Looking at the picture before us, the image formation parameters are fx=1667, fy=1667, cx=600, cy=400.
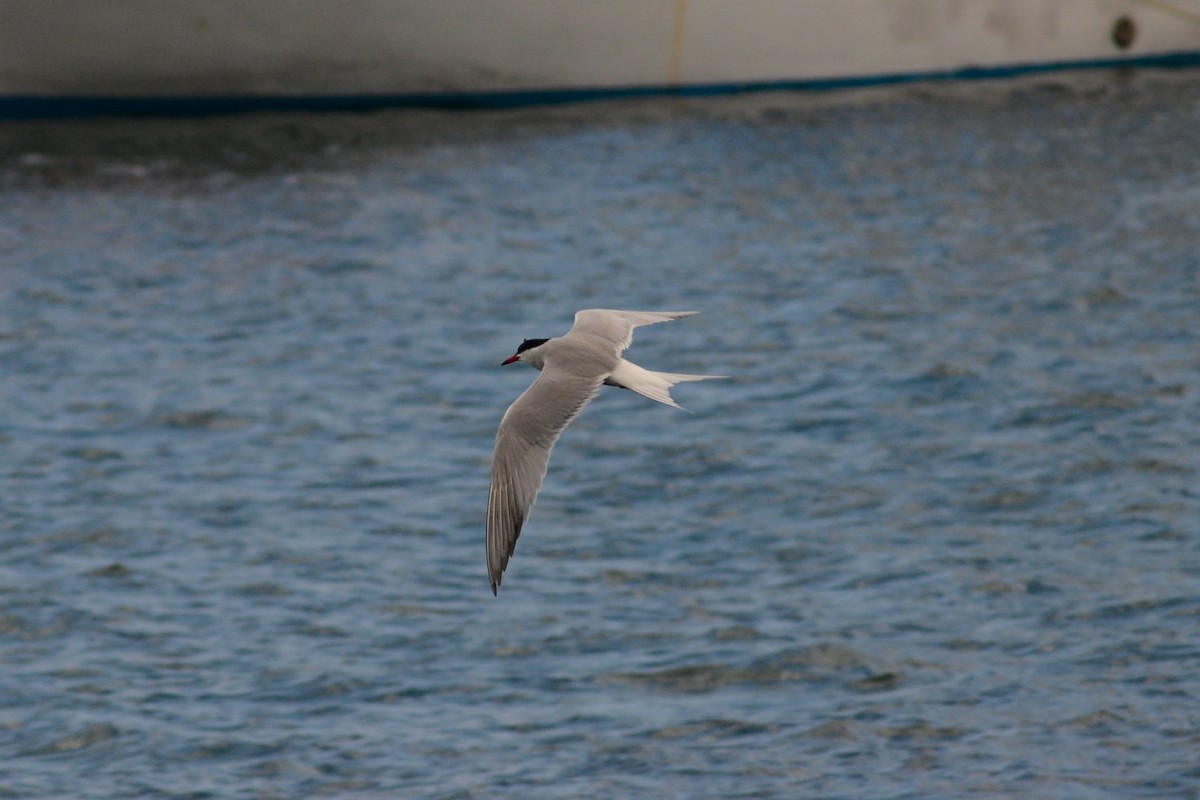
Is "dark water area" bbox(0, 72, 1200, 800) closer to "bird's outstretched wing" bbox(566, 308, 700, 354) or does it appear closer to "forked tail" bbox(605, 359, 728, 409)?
"bird's outstretched wing" bbox(566, 308, 700, 354)

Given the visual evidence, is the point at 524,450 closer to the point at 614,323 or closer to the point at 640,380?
the point at 640,380

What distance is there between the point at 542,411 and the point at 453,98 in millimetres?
21621

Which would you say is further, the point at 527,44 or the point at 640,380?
the point at 527,44

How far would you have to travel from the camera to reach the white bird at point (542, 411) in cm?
881

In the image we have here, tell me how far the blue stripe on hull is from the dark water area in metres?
1.68

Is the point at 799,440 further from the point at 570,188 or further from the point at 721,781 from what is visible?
the point at 570,188

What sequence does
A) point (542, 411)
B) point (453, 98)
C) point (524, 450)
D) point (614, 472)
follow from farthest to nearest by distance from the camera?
point (453, 98) → point (614, 472) → point (542, 411) → point (524, 450)

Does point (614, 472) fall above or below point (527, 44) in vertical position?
below

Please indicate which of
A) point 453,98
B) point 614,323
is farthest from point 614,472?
point 453,98

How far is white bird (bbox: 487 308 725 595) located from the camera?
28.9ft

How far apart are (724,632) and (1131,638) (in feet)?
10.4

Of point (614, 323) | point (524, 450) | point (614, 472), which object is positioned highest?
point (614, 323)

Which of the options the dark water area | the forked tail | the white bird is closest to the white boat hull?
the dark water area

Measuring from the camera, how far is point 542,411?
927cm
